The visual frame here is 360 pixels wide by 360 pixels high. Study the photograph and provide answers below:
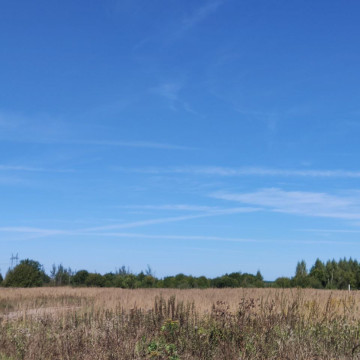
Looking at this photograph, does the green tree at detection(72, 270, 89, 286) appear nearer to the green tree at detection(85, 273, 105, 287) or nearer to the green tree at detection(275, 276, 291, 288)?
the green tree at detection(85, 273, 105, 287)

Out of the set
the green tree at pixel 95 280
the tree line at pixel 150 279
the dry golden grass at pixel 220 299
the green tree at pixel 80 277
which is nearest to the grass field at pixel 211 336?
the dry golden grass at pixel 220 299

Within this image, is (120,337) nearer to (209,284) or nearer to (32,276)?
(209,284)

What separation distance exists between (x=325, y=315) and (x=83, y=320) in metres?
5.50

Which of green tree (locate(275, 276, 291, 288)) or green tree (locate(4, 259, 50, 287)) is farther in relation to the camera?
green tree (locate(4, 259, 50, 287))

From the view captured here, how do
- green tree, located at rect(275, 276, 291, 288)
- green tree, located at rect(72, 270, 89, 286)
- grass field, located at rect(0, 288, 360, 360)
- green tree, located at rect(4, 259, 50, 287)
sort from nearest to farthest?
grass field, located at rect(0, 288, 360, 360) → green tree, located at rect(275, 276, 291, 288) → green tree, located at rect(4, 259, 50, 287) → green tree, located at rect(72, 270, 89, 286)

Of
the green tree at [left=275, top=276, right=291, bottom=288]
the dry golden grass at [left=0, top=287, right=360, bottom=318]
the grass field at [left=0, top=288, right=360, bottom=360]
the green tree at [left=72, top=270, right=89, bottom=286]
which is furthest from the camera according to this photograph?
the green tree at [left=72, top=270, right=89, bottom=286]

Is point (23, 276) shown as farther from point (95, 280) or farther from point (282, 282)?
point (282, 282)

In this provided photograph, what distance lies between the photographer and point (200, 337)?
754 centimetres

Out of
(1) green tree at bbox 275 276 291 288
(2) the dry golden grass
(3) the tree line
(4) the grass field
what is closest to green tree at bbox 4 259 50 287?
(3) the tree line

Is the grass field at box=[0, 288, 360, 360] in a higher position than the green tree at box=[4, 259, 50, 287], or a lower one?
lower

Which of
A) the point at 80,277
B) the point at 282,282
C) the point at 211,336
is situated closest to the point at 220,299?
the point at 211,336

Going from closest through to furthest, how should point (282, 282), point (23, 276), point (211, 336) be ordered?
point (211, 336) → point (282, 282) → point (23, 276)

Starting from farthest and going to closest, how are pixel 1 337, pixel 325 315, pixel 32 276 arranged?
pixel 32 276 → pixel 325 315 → pixel 1 337

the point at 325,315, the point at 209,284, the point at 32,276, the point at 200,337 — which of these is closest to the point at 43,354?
the point at 200,337
